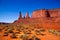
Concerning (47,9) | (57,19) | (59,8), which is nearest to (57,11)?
(59,8)

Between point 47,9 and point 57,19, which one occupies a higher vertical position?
point 47,9

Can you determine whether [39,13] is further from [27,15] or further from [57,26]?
[57,26]

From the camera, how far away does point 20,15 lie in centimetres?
7975

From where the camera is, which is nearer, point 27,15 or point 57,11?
point 57,11

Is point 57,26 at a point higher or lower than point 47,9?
lower

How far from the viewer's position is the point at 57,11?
70.0m

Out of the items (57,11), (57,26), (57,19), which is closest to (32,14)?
(57,11)

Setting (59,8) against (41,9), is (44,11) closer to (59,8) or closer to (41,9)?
(41,9)

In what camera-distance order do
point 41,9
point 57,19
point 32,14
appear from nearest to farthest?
point 57,19 < point 41,9 < point 32,14

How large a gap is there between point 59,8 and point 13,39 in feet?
203

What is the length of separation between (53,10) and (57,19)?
82.7 feet

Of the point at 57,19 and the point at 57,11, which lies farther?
the point at 57,11

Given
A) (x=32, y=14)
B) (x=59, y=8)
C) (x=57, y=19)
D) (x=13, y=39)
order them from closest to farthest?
(x=13, y=39), (x=57, y=19), (x=59, y=8), (x=32, y=14)

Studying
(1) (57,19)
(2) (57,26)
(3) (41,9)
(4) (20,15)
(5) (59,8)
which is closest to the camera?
(2) (57,26)
